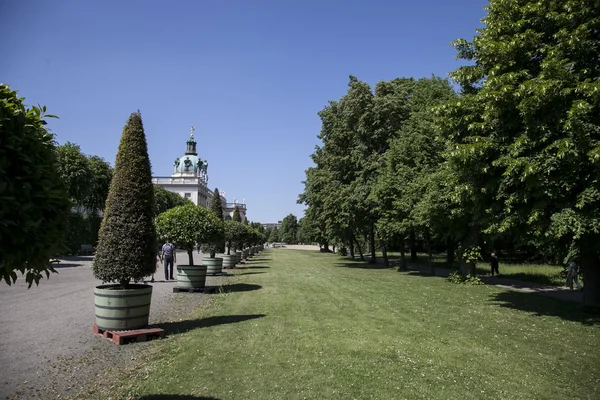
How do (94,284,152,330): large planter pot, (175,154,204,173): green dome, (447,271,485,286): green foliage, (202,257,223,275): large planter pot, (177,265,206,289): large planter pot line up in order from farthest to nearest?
(175,154,204,173): green dome
(202,257,223,275): large planter pot
(447,271,485,286): green foliage
(177,265,206,289): large planter pot
(94,284,152,330): large planter pot

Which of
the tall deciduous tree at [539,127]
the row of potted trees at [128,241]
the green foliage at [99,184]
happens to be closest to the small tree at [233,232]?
the green foliage at [99,184]

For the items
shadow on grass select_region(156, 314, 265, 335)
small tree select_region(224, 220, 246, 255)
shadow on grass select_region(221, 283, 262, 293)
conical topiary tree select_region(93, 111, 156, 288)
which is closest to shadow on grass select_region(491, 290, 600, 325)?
shadow on grass select_region(156, 314, 265, 335)

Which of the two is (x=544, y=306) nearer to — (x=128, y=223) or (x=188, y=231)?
(x=188, y=231)

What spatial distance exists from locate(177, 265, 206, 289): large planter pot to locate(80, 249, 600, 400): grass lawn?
2.80m

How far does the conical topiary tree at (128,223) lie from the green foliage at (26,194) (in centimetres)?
512

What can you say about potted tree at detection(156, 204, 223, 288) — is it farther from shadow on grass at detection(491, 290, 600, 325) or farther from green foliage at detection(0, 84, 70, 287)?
green foliage at detection(0, 84, 70, 287)

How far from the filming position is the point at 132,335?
26.5 feet

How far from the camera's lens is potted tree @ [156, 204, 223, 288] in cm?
1529

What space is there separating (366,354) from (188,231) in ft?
33.7

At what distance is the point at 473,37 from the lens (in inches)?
539

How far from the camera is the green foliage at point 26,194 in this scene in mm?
3379

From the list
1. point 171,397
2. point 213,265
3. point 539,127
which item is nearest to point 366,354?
point 171,397

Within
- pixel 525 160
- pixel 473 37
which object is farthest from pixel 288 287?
pixel 473 37

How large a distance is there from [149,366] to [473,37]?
13.0 m
